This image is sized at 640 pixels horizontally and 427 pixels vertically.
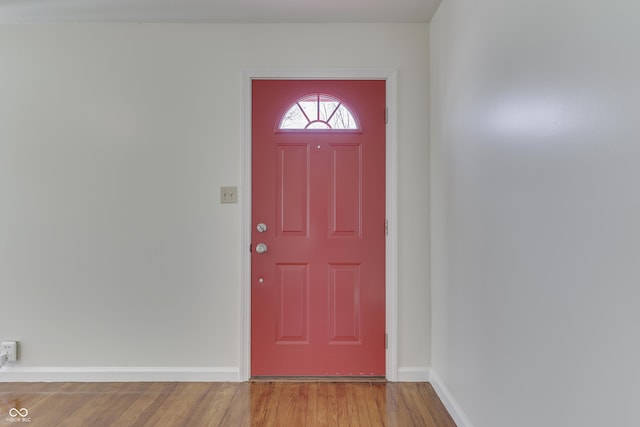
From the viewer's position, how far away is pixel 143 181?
2443 mm

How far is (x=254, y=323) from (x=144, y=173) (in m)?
1.20

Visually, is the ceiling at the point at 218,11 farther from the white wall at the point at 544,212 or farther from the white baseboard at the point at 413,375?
the white baseboard at the point at 413,375

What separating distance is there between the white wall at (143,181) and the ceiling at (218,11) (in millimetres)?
68

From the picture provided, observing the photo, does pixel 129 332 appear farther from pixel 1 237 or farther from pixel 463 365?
pixel 463 365

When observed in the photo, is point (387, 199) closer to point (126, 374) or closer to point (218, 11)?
point (218, 11)

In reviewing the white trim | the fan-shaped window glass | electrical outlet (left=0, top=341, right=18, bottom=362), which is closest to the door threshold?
the white trim

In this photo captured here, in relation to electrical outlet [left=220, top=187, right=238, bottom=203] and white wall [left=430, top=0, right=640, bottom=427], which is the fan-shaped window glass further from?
white wall [left=430, top=0, right=640, bottom=427]

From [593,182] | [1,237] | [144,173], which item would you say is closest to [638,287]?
[593,182]

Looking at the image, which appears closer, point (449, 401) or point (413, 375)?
point (449, 401)

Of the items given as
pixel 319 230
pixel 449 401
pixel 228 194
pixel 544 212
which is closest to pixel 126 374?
pixel 228 194

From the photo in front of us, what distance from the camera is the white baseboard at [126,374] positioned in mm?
2410

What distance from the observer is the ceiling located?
2.21 meters

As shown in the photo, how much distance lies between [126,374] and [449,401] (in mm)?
1963

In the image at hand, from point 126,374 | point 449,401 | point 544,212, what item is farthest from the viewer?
point 126,374
